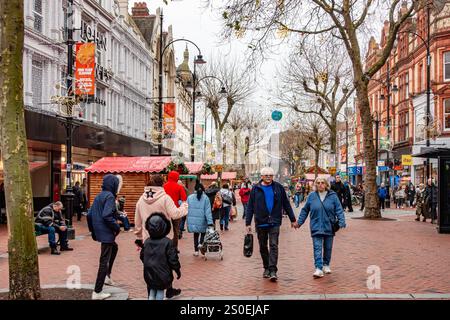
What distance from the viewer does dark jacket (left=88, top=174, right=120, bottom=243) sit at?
824 centimetres

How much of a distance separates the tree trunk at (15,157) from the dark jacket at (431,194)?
18026 millimetres

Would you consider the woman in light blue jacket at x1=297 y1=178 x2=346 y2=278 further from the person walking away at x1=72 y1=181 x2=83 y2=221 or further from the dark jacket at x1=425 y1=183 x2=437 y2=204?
the person walking away at x1=72 y1=181 x2=83 y2=221

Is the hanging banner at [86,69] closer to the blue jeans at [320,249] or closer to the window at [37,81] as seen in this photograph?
the window at [37,81]

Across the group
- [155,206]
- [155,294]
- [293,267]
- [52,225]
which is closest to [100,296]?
[155,206]

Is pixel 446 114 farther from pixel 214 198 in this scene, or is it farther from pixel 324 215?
pixel 324 215

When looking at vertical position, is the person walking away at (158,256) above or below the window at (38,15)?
below

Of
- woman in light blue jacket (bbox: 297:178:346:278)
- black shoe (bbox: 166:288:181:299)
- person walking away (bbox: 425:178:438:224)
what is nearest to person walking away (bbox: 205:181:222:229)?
woman in light blue jacket (bbox: 297:178:346:278)

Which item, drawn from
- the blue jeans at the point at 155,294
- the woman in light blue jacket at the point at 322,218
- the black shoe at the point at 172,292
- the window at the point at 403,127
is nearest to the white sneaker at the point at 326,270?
the woman in light blue jacket at the point at 322,218

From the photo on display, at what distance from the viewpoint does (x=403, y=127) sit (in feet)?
169

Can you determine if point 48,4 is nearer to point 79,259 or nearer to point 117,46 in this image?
point 117,46

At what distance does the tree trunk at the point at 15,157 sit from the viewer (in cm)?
788

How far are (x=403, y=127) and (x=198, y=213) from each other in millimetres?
41797

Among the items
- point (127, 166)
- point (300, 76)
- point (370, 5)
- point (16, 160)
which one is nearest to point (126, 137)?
point (300, 76)
